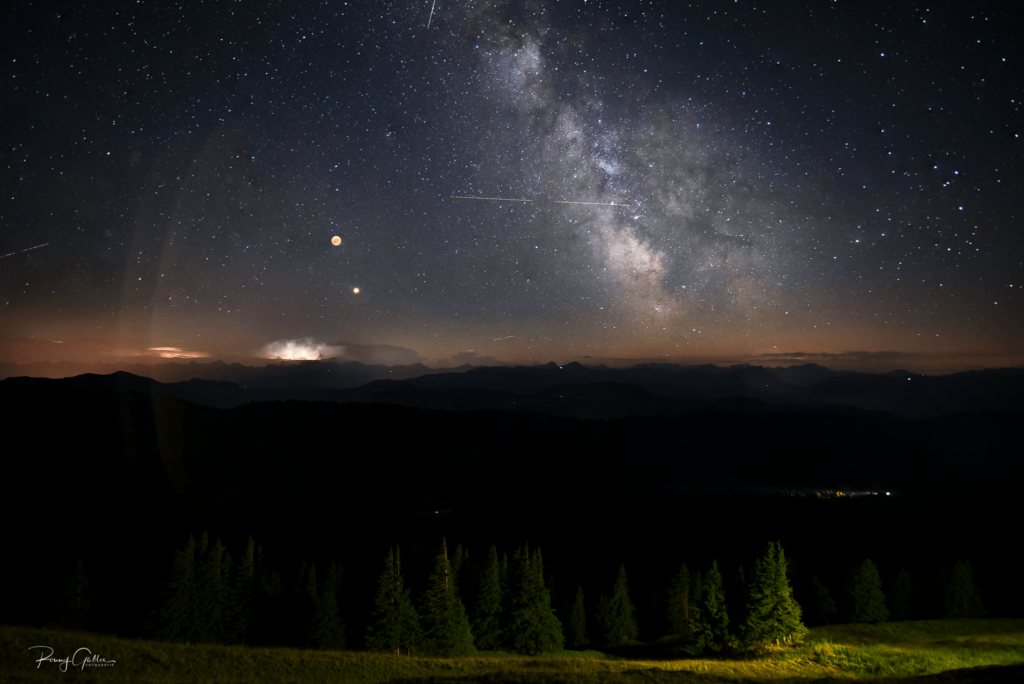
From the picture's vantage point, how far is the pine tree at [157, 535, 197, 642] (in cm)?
3438

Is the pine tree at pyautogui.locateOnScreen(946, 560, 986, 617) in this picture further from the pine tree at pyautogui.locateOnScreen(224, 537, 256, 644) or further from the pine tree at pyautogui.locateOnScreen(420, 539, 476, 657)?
the pine tree at pyautogui.locateOnScreen(224, 537, 256, 644)

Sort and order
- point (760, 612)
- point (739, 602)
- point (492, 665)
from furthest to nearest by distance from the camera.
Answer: point (739, 602), point (760, 612), point (492, 665)

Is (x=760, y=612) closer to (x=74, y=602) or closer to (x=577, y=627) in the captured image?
(x=577, y=627)

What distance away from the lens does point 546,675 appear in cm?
2169

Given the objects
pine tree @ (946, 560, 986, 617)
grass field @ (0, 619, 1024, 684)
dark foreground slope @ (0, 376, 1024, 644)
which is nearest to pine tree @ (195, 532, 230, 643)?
grass field @ (0, 619, 1024, 684)

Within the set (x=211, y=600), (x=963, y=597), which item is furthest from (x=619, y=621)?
(x=211, y=600)

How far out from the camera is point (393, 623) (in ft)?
110

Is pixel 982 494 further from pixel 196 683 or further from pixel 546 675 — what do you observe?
pixel 196 683

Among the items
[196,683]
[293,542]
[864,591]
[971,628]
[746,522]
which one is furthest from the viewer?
[746,522]

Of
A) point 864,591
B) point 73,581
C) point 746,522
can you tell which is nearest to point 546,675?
point 864,591

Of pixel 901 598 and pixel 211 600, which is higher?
pixel 211 600

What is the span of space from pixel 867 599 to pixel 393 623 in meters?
40.9

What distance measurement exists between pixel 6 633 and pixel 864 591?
5868cm

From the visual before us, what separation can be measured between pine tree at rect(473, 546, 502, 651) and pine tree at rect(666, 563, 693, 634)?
2308 centimetres
